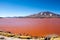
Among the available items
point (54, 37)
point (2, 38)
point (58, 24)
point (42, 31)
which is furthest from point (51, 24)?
point (2, 38)

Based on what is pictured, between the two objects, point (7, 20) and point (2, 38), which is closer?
point (2, 38)

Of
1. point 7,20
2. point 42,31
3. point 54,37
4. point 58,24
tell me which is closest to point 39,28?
point 42,31

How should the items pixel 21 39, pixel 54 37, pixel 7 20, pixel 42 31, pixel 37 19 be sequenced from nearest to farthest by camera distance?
pixel 54 37, pixel 21 39, pixel 42 31, pixel 37 19, pixel 7 20

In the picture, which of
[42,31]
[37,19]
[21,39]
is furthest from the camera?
[37,19]

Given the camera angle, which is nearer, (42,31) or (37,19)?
(42,31)

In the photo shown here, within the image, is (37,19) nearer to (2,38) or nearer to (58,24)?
(58,24)

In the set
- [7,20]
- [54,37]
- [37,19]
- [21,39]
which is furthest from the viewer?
[7,20]

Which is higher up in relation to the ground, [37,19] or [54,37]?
[37,19]

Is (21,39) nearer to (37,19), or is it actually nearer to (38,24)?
(38,24)

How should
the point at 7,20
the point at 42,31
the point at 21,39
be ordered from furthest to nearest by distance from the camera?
1. the point at 7,20
2. the point at 42,31
3. the point at 21,39
